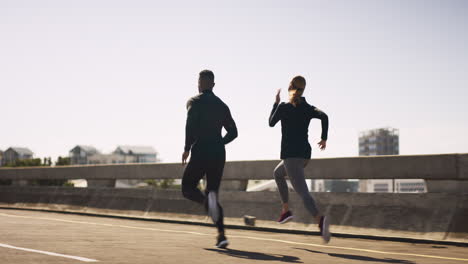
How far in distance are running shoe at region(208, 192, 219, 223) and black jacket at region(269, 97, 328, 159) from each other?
1.10 metres

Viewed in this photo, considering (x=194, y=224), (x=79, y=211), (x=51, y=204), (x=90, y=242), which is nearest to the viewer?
(x=90, y=242)

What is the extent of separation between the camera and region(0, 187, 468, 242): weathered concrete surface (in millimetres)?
7711

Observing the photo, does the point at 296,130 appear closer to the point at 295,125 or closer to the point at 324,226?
the point at 295,125

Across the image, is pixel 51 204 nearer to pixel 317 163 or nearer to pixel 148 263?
pixel 317 163

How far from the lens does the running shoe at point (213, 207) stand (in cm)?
668

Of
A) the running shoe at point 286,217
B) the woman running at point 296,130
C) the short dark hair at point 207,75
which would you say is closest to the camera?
the short dark hair at point 207,75

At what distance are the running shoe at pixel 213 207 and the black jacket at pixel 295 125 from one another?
3.60 feet

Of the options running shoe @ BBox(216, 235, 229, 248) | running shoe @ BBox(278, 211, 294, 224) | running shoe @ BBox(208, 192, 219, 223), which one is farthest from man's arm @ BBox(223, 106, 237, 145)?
running shoe @ BBox(278, 211, 294, 224)

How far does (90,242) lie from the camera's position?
22.0ft

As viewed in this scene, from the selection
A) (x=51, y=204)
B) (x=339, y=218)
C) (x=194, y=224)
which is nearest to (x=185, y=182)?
(x=339, y=218)

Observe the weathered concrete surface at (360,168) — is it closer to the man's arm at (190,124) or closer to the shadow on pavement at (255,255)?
the man's arm at (190,124)

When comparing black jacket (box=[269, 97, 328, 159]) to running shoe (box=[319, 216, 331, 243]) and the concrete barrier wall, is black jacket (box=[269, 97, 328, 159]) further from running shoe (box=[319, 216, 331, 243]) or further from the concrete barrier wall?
the concrete barrier wall

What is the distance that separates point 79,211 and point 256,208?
5.48 meters

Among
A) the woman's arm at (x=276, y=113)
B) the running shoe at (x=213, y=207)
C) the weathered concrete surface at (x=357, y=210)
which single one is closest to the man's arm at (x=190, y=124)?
the running shoe at (x=213, y=207)
